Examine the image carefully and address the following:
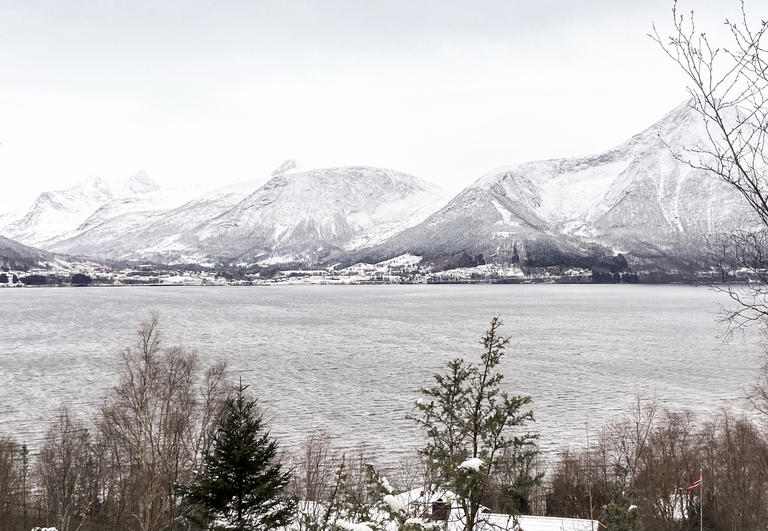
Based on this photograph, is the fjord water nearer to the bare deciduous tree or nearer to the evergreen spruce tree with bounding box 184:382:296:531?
the bare deciduous tree

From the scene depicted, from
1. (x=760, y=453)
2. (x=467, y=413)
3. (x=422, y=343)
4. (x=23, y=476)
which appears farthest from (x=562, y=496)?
(x=422, y=343)

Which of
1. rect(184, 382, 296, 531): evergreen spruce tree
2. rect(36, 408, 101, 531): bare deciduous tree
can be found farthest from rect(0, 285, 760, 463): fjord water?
rect(184, 382, 296, 531): evergreen spruce tree

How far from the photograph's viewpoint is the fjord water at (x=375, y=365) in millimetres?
40750

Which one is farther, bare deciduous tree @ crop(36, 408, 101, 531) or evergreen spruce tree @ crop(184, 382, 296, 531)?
bare deciduous tree @ crop(36, 408, 101, 531)

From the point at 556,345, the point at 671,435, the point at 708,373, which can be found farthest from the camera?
the point at 556,345

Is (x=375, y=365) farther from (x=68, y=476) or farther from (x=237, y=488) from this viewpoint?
(x=237, y=488)

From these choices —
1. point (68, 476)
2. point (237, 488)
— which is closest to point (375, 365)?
point (68, 476)

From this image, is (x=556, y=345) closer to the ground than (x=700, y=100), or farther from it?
closer to the ground

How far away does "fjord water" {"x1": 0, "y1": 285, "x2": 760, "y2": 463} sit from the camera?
40.8 m

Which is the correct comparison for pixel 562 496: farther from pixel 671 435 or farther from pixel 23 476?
pixel 23 476

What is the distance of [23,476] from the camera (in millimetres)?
24656

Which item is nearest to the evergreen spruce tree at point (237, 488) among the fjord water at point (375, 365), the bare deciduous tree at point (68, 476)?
the bare deciduous tree at point (68, 476)

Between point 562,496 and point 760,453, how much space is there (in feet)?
29.6

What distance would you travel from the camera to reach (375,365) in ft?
210
